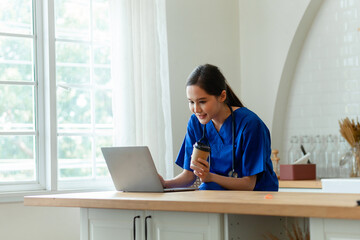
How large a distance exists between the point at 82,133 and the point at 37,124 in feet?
1.26

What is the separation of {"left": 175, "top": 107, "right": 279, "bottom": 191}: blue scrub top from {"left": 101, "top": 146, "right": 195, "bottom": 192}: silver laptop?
0.96 feet

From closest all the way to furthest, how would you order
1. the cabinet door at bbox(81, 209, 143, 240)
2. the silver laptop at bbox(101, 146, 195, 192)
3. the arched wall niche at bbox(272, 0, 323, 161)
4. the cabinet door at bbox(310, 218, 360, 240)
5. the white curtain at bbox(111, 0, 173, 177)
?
the cabinet door at bbox(310, 218, 360, 240) < the cabinet door at bbox(81, 209, 143, 240) < the silver laptop at bbox(101, 146, 195, 192) < the white curtain at bbox(111, 0, 173, 177) < the arched wall niche at bbox(272, 0, 323, 161)

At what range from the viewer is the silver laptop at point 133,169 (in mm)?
2799

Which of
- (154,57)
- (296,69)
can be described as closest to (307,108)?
(296,69)

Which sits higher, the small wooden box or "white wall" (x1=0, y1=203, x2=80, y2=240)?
the small wooden box

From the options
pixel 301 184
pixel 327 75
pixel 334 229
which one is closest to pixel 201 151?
pixel 334 229

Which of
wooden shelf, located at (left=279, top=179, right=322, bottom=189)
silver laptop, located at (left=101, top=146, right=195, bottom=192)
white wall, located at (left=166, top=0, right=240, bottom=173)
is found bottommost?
wooden shelf, located at (left=279, top=179, right=322, bottom=189)

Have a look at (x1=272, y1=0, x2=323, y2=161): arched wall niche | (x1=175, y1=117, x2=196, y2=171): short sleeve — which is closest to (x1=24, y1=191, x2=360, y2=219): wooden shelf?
(x1=175, y1=117, x2=196, y2=171): short sleeve

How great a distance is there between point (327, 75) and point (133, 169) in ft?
8.26

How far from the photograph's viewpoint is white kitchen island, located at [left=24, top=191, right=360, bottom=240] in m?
1.89

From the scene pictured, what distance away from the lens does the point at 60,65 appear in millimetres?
4445

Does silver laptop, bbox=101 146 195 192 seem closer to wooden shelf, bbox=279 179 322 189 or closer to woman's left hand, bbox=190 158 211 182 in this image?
woman's left hand, bbox=190 158 211 182

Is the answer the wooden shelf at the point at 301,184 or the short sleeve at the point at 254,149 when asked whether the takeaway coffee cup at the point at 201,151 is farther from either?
the wooden shelf at the point at 301,184

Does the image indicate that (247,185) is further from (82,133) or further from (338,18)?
(338,18)
